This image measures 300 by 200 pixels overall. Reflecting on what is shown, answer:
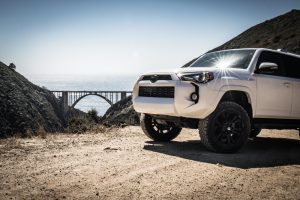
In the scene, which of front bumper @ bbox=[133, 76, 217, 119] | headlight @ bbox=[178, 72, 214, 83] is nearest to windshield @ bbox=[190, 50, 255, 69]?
headlight @ bbox=[178, 72, 214, 83]

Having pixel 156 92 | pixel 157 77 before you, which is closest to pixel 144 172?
pixel 156 92

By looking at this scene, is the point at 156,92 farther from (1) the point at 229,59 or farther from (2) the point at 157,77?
(1) the point at 229,59

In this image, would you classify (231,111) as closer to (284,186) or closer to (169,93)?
(169,93)

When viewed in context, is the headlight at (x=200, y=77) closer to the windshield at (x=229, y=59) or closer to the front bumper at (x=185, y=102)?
the front bumper at (x=185, y=102)

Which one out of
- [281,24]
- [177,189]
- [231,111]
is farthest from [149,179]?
[281,24]

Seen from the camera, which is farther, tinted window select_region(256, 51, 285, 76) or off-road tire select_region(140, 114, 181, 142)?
off-road tire select_region(140, 114, 181, 142)

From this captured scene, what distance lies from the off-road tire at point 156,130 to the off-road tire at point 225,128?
63.9 inches

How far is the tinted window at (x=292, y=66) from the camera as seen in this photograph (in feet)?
22.7

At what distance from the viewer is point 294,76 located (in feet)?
22.9

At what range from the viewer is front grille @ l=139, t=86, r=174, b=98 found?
5719 millimetres

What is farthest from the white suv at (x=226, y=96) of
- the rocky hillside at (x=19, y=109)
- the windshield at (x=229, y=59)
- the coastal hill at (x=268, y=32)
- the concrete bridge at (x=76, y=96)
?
the concrete bridge at (x=76, y=96)

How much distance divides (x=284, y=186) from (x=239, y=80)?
2358mm

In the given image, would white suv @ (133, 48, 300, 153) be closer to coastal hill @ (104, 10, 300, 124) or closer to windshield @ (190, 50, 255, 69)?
windshield @ (190, 50, 255, 69)

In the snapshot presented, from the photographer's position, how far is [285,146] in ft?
23.3
